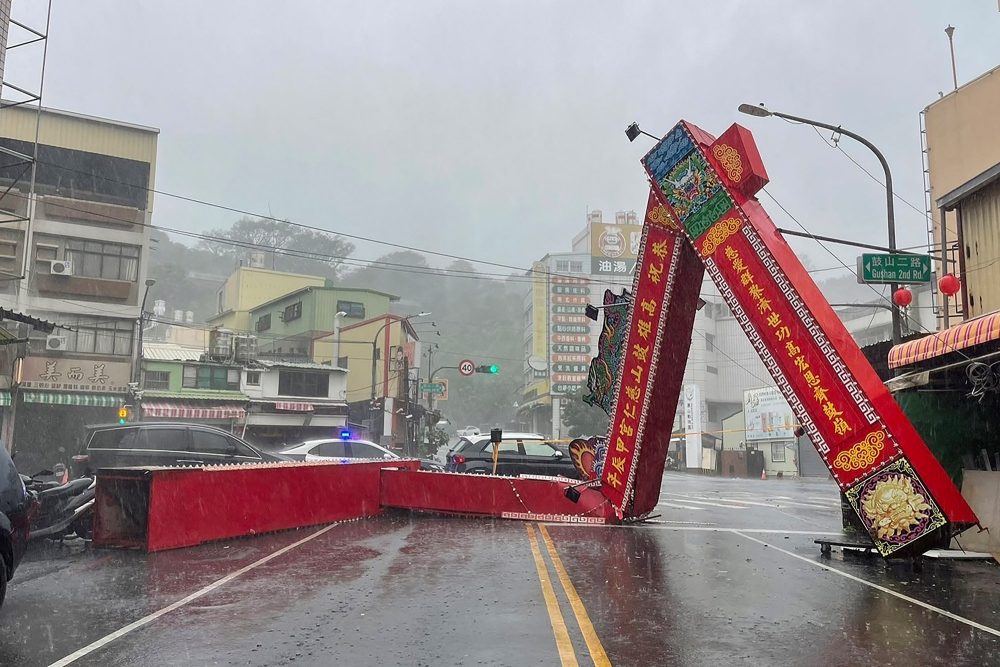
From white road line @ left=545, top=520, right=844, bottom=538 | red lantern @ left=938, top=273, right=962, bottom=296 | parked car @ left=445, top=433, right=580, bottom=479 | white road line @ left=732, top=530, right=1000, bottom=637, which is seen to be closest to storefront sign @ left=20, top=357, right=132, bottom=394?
parked car @ left=445, top=433, right=580, bottom=479

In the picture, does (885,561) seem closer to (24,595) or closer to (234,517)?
(234,517)

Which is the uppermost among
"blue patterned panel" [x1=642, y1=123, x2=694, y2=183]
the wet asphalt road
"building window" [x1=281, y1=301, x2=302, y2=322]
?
"building window" [x1=281, y1=301, x2=302, y2=322]

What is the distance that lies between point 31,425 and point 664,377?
28.1 m

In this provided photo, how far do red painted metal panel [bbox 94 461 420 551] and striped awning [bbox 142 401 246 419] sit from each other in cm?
2488

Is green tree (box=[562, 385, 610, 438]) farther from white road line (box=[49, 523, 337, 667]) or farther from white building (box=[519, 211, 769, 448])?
white road line (box=[49, 523, 337, 667])

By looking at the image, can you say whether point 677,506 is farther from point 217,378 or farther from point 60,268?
point 217,378

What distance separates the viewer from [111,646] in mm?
5332

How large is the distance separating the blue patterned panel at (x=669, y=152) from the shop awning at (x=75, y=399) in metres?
27.2

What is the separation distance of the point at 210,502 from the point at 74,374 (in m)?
24.1

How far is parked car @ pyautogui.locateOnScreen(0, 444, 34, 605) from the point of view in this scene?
19.6ft

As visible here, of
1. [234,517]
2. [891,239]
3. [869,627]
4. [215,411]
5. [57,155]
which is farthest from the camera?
[215,411]

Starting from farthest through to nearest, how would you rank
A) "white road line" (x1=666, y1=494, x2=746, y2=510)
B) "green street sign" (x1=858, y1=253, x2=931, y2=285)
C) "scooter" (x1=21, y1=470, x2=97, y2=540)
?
"white road line" (x1=666, y1=494, x2=746, y2=510) → "green street sign" (x1=858, y1=253, x2=931, y2=285) → "scooter" (x1=21, y1=470, x2=97, y2=540)

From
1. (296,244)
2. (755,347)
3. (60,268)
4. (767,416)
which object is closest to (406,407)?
(60,268)

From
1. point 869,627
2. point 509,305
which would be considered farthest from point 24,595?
point 509,305
